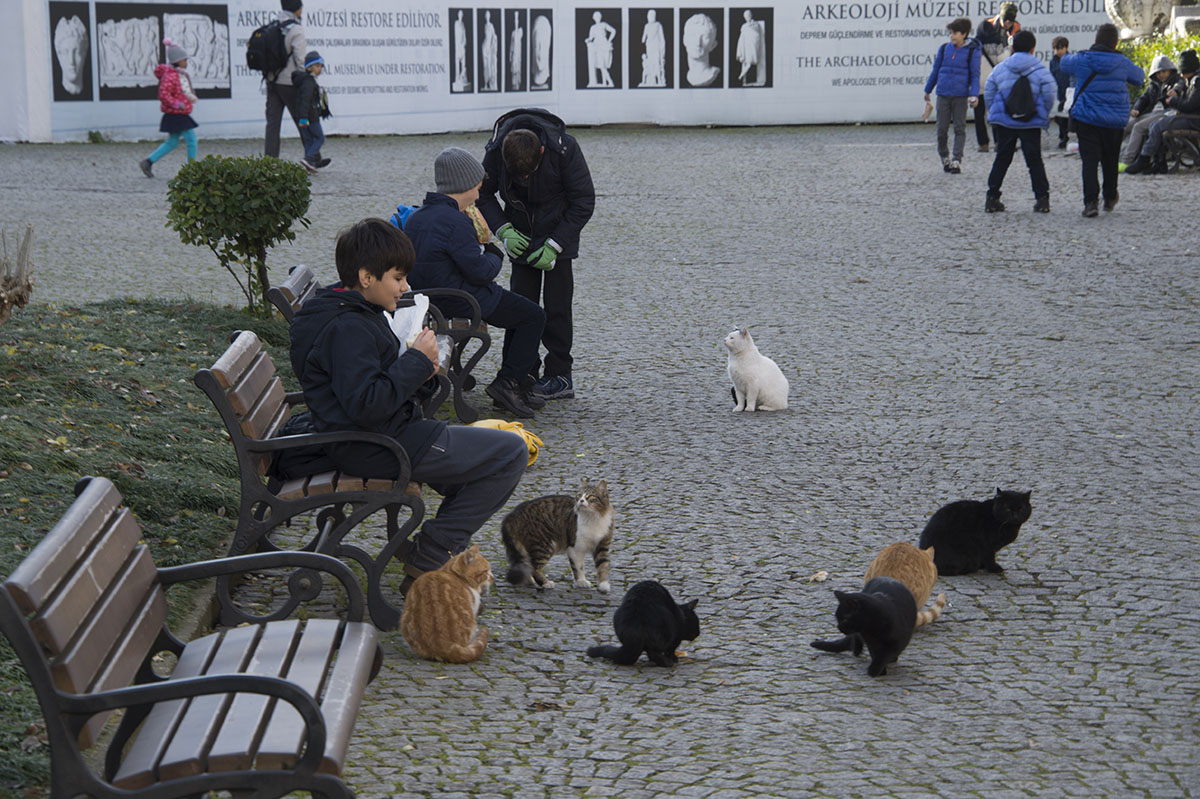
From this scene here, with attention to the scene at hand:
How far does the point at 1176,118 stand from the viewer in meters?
20.1

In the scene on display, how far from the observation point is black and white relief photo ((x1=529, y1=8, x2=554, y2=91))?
28969 millimetres

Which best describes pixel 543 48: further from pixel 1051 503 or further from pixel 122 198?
pixel 1051 503

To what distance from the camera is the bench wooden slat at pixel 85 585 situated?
299 cm

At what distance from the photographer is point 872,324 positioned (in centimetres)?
1120

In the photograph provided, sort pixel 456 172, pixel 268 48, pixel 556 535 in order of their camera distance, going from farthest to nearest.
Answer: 1. pixel 268 48
2. pixel 456 172
3. pixel 556 535

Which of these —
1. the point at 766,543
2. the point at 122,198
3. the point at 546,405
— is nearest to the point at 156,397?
the point at 546,405

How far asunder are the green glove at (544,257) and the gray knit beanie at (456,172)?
2.86ft

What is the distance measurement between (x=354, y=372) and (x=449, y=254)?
344 cm

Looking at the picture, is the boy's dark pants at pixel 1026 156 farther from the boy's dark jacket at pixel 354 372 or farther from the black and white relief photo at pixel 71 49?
the black and white relief photo at pixel 71 49

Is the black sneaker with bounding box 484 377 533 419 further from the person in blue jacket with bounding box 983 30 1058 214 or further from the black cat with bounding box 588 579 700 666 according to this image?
the person in blue jacket with bounding box 983 30 1058 214

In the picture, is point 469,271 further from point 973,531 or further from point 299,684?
point 299,684

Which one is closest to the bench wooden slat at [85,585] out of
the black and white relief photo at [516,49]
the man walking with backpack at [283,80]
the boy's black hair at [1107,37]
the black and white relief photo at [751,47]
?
the boy's black hair at [1107,37]

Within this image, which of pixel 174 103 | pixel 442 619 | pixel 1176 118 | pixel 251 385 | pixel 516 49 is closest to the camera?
pixel 442 619

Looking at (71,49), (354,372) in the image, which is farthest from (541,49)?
(354,372)
